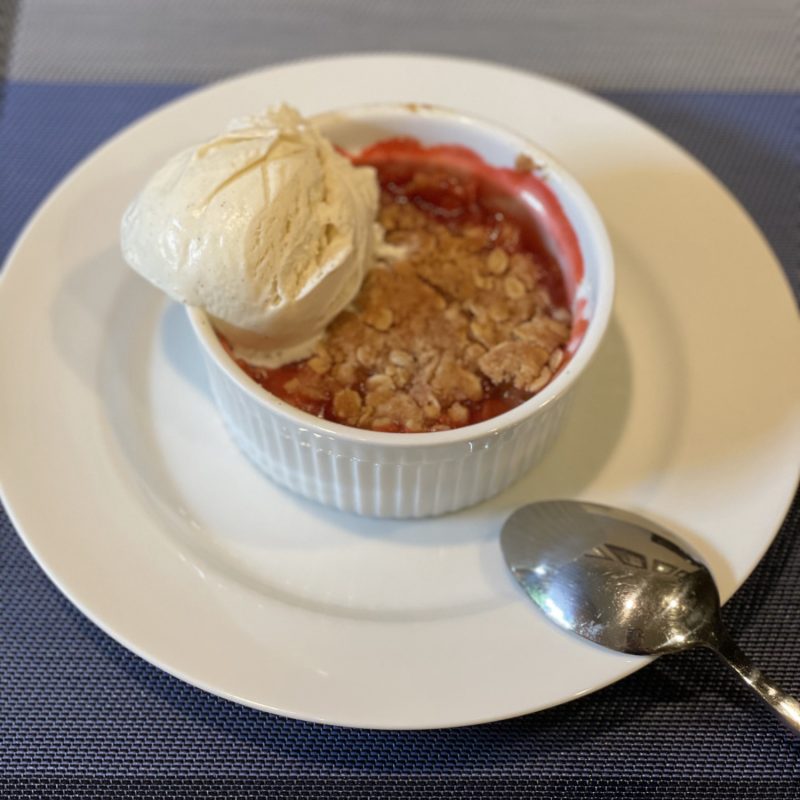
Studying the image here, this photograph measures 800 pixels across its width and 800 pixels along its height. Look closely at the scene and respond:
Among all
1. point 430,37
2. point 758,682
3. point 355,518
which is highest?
point 430,37

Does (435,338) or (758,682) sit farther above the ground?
(435,338)

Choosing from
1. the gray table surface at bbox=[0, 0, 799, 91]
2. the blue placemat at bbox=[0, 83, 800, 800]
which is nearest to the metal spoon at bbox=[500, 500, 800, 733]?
the blue placemat at bbox=[0, 83, 800, 800]

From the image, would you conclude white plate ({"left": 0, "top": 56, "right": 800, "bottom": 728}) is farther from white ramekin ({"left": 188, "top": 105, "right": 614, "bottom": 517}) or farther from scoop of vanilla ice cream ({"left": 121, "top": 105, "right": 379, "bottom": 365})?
scoop of vanilla ice cream ({"left": 121, "top": 105, "right": 379, "bottom": 365})

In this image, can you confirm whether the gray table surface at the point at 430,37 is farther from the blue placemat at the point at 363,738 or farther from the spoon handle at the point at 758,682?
the spoon handle at the point at 758,682

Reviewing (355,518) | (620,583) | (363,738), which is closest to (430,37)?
(355,518)

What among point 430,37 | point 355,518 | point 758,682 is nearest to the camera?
point 758,682

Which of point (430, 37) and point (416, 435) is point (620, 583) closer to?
point (416, 435)

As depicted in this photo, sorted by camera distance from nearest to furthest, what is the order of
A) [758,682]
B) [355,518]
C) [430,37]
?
[758,682]
[355,518]
[430,37]
